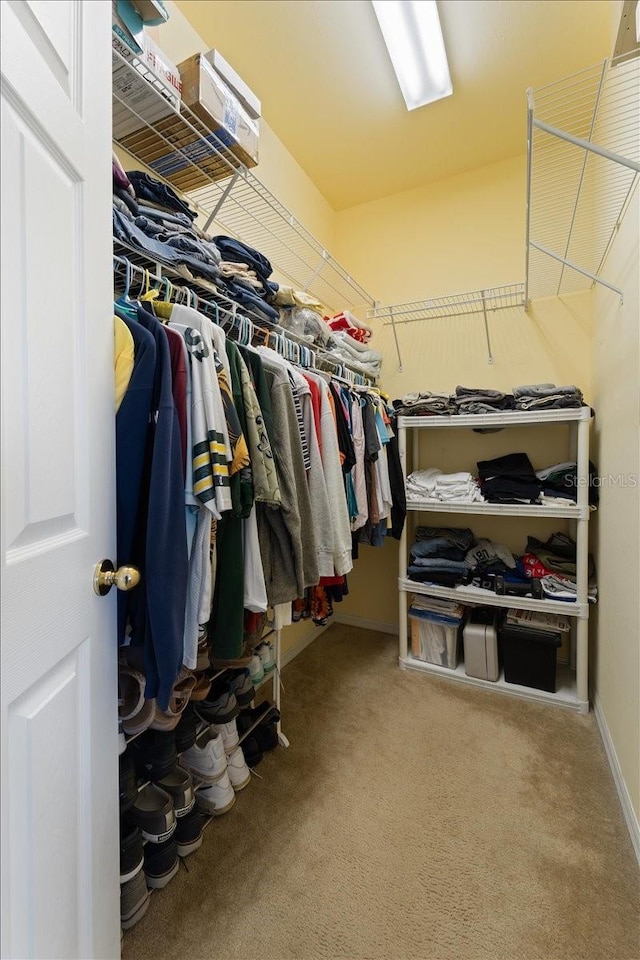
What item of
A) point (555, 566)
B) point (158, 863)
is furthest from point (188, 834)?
point (555, 566)

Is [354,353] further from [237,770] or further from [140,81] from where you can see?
[237,770]

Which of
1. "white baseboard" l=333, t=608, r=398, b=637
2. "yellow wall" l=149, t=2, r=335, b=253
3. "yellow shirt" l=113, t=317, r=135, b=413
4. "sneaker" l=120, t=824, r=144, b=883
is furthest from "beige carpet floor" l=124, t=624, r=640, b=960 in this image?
"yellow wall" l=149, t=2, r=335, b=253

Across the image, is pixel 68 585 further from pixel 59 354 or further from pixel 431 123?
pixel 431 123

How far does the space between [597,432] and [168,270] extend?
2.03m

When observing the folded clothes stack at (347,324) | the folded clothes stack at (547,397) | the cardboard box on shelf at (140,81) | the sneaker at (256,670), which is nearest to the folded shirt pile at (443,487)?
the folded clothes stack at (547,397)

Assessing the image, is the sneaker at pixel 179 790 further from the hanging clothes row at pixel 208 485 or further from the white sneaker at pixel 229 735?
the hanging clothes row at pixel 208 485

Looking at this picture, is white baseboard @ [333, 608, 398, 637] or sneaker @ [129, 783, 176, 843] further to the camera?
white baseboard @ [333, 608, 398, 637]

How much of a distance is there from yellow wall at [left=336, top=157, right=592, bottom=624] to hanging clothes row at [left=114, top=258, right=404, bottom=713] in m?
1.34

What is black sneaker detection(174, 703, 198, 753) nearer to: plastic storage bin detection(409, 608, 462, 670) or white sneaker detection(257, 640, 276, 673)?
white sneaker detection(257, 640, 276, 673)

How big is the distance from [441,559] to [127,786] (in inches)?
65.6

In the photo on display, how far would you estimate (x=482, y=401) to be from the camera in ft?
6.86

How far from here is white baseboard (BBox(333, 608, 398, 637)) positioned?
2.68m

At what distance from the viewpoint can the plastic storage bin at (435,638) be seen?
2131mm

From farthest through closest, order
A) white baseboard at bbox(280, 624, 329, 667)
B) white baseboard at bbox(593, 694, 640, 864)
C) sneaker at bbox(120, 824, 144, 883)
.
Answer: white baseboard at bbox(280, 624, 329, 667)
white baseboard at bbox(593, 694, 640, 864)
sneaker at bbox(120, 824, 144, 883)
